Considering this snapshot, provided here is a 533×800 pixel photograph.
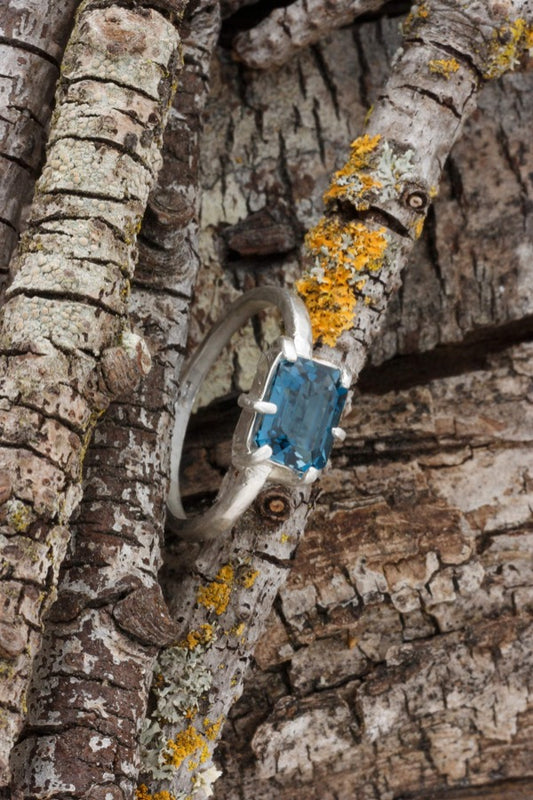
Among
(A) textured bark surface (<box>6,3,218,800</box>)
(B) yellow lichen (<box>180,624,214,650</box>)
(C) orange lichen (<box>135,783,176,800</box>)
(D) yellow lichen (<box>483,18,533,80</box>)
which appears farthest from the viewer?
(D) yellow lichen (<box>483,18,533,80</box>)

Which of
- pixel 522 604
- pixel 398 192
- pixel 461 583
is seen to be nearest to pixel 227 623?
pixel 461 583

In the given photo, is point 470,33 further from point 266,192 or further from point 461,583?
point 461,583

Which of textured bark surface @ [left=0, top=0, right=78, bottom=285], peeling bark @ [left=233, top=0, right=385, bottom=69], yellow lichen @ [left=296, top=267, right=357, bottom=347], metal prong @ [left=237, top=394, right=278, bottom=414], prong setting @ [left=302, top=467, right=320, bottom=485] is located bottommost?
prong setting @ [left=302, top=467, right=320, bottom=485]

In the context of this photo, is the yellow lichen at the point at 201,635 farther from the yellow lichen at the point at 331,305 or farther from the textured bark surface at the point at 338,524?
the yellow lichen at the point at 331,305

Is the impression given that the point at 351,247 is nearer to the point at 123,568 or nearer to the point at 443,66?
the point at 443,66

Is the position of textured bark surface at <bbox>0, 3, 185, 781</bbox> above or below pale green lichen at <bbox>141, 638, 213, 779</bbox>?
above

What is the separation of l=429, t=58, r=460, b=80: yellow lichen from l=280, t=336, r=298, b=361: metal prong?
2.27 feet

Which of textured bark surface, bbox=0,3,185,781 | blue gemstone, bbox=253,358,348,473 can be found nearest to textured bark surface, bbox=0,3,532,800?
blue gemstone, bbox=253,358,348,473

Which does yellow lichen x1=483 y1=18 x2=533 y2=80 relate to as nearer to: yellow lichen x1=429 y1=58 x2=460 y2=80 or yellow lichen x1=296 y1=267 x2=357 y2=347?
yellow lichen x1=429 y1=58 x2=460 y2=80

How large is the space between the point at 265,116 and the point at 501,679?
1538 mm

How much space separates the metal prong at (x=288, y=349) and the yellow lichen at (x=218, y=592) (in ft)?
1.39

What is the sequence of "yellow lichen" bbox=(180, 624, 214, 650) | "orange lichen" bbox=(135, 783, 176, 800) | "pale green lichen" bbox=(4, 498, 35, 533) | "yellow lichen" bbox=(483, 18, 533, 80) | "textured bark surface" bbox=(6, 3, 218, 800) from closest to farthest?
"pale green lichen" bbox=(4, 498, 35, 533) → "textured bark surface" bbox=(6, 3, 218, 800) → "orange lichen" bbox=(135, 783, 176, 800) → "yellow lichen" bbox=(180, 624, 214, 650) → "yellow lichen" bbox=(483, 18, 533, 80)

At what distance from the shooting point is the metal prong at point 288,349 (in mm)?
1640

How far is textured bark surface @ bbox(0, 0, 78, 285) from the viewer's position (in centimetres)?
174
